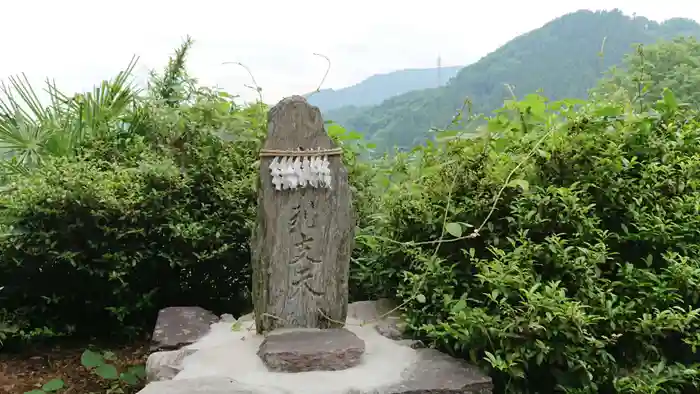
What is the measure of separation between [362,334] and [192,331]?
83 centimetres

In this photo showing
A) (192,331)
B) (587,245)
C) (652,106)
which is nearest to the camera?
(587,245)

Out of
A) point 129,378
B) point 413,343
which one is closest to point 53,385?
point 129,378

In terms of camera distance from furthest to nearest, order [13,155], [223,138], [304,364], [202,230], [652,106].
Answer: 1. [13,155]
2. [223,138]
3. [202,230]
4. [652,106]
5. [304,364]

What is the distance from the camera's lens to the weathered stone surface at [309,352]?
2459mm

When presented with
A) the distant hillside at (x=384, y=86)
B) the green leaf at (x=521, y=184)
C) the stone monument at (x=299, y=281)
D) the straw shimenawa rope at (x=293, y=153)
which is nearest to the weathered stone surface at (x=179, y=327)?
the stone monument at (x=299, y=281)

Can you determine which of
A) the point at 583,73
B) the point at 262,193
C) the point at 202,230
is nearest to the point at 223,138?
the point at 202,230

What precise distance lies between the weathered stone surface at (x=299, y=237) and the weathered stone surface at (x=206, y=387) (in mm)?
548

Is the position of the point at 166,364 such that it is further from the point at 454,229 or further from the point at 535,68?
the point at 535,68

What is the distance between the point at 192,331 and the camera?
9.87 ft

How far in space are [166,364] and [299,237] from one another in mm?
773

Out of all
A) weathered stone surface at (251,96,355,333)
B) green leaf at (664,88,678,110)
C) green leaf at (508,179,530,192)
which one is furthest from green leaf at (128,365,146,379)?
green leaf at (664,88,678,110)

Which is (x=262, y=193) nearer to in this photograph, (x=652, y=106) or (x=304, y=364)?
(x=304, y=364)

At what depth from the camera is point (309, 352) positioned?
2.49 metres

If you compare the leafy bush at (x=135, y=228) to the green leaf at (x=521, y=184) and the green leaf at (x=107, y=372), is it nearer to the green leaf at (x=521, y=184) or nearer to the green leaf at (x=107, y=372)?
the green leaf at (x=107, y=372)
